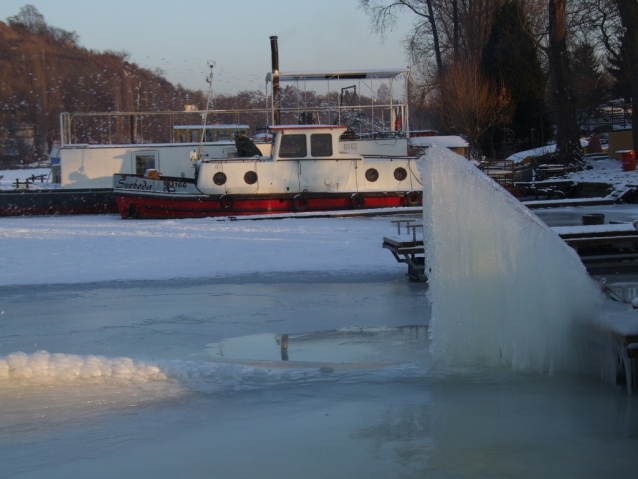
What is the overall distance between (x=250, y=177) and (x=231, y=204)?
104cm

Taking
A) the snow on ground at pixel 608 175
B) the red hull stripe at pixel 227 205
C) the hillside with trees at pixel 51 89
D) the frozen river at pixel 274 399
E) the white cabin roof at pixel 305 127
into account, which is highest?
the hillside with trees at pixel 51 89

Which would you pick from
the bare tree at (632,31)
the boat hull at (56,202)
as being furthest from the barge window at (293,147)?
the bare tree at (632,31)

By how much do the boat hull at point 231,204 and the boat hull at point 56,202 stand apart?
8.83ft

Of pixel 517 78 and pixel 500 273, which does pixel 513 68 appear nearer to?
pixel 517 78

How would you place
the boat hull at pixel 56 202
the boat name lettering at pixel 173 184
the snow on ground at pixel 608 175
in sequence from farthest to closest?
the boat hull at pixel 56 202
the boat name lettering at pixel 173 184
the snow on ground at pixel 608 175

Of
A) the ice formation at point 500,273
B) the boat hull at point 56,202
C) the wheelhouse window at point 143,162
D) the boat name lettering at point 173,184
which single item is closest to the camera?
the ice formation at point 500,273

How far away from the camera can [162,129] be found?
40.9 metres

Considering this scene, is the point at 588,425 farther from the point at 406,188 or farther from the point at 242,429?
the point at 406,188

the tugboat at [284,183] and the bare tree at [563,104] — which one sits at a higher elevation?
the bare tree at [563,104]

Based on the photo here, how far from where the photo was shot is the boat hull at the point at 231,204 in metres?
22.3

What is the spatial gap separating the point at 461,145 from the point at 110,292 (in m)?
20.0

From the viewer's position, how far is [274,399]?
17.5ft

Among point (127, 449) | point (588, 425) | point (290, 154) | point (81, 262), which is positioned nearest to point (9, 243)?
point (81, 262)

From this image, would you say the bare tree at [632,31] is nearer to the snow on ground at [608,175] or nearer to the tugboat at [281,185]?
the snow on ground at [608,175]
